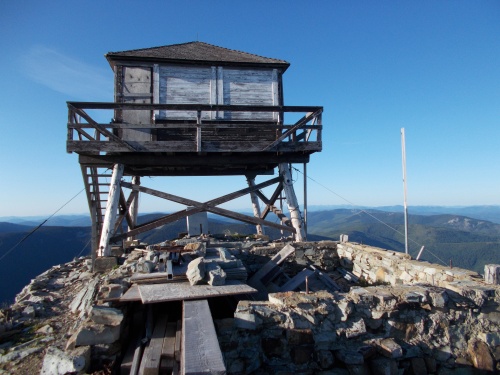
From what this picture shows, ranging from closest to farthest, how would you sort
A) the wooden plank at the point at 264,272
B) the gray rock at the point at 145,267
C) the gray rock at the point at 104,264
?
the gray rock at the point at 145,267 < the wooden plank at the point at 264,272 < the gray rock at the point at 104,264

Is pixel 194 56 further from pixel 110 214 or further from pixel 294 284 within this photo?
pixel 294 284

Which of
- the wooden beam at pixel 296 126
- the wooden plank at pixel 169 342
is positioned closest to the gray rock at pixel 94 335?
the wooden plank at pixel 169 342

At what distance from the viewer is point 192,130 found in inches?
387

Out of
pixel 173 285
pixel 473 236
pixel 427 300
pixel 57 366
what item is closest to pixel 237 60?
pixel 173 285

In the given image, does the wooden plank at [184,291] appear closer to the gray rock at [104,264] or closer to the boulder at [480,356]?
the boulder at [480,356]

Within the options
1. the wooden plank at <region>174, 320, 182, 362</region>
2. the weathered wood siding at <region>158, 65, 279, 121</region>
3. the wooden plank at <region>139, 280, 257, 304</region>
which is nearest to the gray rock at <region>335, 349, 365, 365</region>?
the wooden plank at <region>139, 280, 257, 304</region>

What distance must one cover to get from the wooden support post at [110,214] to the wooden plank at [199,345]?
5.61m

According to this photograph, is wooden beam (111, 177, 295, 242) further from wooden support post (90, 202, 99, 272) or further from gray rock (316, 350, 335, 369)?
gray rock (316, 350, 335, 369)

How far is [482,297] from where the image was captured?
185 inches

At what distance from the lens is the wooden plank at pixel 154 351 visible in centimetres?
336

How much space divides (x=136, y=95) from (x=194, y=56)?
2.34 metres

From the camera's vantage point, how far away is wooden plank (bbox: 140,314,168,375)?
3.36 metres

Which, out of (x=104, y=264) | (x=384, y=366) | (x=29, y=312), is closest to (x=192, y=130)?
(x=104, y=264)

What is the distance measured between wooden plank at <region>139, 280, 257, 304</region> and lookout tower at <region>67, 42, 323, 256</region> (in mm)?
4733
